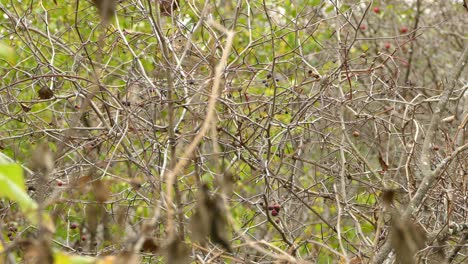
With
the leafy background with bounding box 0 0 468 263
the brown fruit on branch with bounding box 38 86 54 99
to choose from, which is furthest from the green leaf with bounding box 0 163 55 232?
the brown fruit on branch with bounding box 38 86 54 99

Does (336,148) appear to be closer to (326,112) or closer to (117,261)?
(326,112)

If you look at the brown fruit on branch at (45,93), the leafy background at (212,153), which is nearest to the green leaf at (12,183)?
the leafy background at (212,153)

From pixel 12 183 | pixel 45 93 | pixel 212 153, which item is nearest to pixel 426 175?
pixel 212 153

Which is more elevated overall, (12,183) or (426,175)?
(12,183)

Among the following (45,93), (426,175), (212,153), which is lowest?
(426,175)

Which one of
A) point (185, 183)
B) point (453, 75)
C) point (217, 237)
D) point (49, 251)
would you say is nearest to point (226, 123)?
point (185, 183)

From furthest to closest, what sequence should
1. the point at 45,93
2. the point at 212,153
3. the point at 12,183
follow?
the point at 45,93 < the point at 212,153 < the point at 12,183

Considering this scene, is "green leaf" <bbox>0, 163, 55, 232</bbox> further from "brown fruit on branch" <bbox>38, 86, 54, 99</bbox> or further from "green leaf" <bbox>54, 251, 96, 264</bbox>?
"brown fruit on branch" <bbox>38, 86, 54, 99</bbox>

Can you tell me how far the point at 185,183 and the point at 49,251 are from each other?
206 centimetres

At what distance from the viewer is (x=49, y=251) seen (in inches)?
41.9

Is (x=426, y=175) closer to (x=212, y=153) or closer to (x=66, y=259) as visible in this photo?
(x=212, y=153)

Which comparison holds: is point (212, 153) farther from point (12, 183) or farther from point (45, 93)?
point (12, 183)

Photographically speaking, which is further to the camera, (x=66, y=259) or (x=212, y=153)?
(x=212, y=153)

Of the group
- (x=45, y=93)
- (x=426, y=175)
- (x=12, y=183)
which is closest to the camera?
(x=12, y=183)
